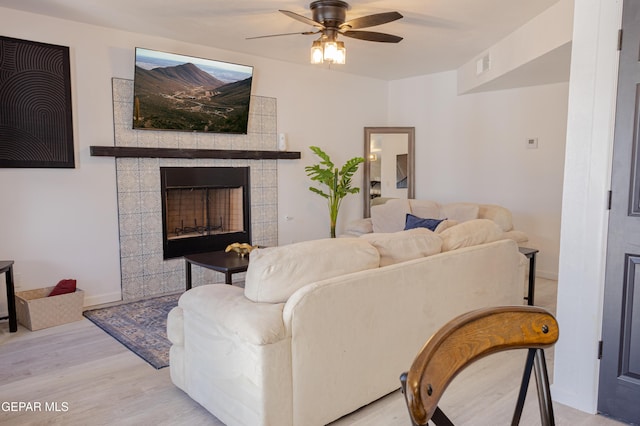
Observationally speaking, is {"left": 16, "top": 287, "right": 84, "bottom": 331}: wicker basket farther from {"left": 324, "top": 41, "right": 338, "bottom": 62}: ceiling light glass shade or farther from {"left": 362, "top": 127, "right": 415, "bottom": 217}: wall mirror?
{"left": 362, "top": 127, "right": 415, "bottom": 217}: wall mirror

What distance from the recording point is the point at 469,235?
2988mm

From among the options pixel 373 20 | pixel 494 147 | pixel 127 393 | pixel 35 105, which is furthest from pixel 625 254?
pixel 35 105

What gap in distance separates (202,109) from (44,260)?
6.82ft

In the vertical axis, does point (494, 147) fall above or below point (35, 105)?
below

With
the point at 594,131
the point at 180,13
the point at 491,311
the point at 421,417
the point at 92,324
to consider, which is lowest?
the point at 92,324

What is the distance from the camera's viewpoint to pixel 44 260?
4027mm

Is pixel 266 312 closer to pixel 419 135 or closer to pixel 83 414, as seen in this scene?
pixel 83 414

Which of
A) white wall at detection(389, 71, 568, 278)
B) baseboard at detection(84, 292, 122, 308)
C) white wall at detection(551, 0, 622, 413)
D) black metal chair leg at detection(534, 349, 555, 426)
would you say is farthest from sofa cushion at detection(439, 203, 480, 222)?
black metal chair leg at detection(534, 349, 555, 426)

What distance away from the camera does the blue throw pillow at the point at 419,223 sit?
15.8 feet

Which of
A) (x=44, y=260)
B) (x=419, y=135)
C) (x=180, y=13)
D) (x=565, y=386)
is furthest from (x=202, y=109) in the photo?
(x=565, y=386)

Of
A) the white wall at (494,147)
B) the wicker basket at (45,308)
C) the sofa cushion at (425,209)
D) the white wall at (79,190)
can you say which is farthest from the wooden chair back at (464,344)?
the white wall at (494,147)

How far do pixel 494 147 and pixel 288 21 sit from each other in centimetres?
316

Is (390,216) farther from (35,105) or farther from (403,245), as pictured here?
(35,105)

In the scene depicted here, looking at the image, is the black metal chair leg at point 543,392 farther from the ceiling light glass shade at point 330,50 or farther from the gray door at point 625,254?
the ceiling light glass shade at point 330,50
